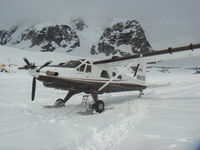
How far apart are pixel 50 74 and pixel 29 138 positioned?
4027 millimetres

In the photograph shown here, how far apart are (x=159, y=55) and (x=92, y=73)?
11.8 ft

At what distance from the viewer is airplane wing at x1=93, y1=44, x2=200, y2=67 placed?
1090 centimetres

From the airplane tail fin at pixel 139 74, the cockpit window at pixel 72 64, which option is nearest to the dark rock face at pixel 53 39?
the airplane tail fin at pixel 139 74

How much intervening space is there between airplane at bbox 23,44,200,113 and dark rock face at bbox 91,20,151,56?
156 metres

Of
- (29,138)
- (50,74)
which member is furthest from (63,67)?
(29,138)

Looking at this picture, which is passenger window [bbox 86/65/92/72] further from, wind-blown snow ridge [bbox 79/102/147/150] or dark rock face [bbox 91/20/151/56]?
dark rock face [bbox 91/20/151/56]

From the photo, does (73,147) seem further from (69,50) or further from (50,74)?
(69,50)

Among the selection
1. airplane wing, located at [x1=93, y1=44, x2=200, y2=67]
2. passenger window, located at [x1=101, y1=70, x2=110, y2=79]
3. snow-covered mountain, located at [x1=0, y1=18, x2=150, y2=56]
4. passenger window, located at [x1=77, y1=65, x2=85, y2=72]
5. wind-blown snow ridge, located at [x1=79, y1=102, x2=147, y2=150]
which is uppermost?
snow-covered mountain, located at [x1=0, y1=18, x2=150, y2=56]

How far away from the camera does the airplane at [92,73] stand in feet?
30.3

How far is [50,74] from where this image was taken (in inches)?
350

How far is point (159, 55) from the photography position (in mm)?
11500

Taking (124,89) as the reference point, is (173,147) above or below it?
below

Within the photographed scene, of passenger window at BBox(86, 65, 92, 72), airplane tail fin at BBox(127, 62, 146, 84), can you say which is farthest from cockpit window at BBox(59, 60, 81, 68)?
airplane tail fin at BBox(127, 62, 146, 84)

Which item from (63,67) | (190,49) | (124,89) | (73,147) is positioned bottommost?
(73,147)
